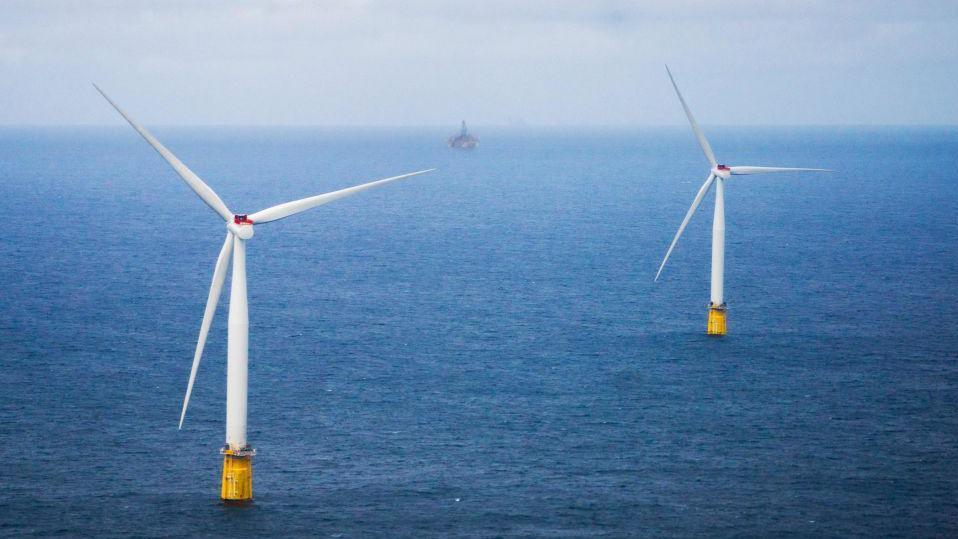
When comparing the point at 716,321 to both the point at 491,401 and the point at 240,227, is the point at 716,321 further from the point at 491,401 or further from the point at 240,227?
the point at 240,227

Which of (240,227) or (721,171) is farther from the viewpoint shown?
(721,171)

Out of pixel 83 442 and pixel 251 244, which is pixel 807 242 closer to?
pixel 251 244

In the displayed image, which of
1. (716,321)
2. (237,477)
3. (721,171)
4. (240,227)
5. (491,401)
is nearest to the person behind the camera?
(240,227)

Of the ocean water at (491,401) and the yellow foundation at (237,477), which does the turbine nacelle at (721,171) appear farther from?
the yellow foundation at (237,477)

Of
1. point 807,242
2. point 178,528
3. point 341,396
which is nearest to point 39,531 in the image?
point 178,528

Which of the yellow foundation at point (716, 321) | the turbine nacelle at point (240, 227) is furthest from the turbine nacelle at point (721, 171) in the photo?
the turbine nacelle at point (240, 227)

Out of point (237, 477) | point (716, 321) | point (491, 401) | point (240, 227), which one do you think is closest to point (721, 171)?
point (716, 321)
